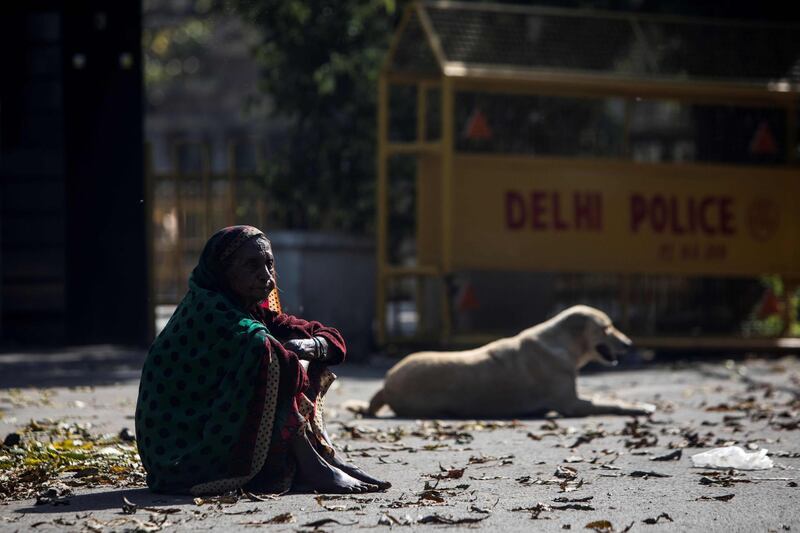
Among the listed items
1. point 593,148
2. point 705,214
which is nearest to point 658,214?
point 705,214

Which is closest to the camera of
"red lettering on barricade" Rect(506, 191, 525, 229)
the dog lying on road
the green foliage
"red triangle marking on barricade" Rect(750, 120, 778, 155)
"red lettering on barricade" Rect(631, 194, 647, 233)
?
the dog lying on road

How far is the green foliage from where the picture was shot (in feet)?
52.2

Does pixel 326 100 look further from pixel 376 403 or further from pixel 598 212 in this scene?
pixel 376 403

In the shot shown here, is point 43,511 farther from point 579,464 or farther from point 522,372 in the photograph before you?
point 522,372

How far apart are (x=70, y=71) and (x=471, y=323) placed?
5499 mm

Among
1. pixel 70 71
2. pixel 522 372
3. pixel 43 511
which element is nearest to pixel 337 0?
pixel 70 71

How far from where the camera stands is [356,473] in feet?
20.3

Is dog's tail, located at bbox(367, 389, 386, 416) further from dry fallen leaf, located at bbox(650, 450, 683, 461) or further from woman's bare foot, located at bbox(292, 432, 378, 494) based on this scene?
woman's bare foot, located at bbox(292, 432, 378, 494)

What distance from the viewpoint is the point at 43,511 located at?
5.60 m

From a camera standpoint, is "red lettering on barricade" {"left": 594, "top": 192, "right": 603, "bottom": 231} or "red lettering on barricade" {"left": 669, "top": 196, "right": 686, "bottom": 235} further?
"red lettering on barricade" {"left": 669, "top": 196, "right": 686, "bottom": 235}

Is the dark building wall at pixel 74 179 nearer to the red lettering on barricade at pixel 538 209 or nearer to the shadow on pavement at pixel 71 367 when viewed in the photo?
the shadow on pavement at pixel 71 367

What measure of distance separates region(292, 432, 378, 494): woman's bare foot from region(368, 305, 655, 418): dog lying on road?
3.29m

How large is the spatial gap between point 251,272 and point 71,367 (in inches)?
298

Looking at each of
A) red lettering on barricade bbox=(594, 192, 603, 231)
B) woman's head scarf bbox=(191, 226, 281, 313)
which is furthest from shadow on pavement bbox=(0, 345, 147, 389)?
woman's head scarf bbox=(191, 226, 281, 313)
